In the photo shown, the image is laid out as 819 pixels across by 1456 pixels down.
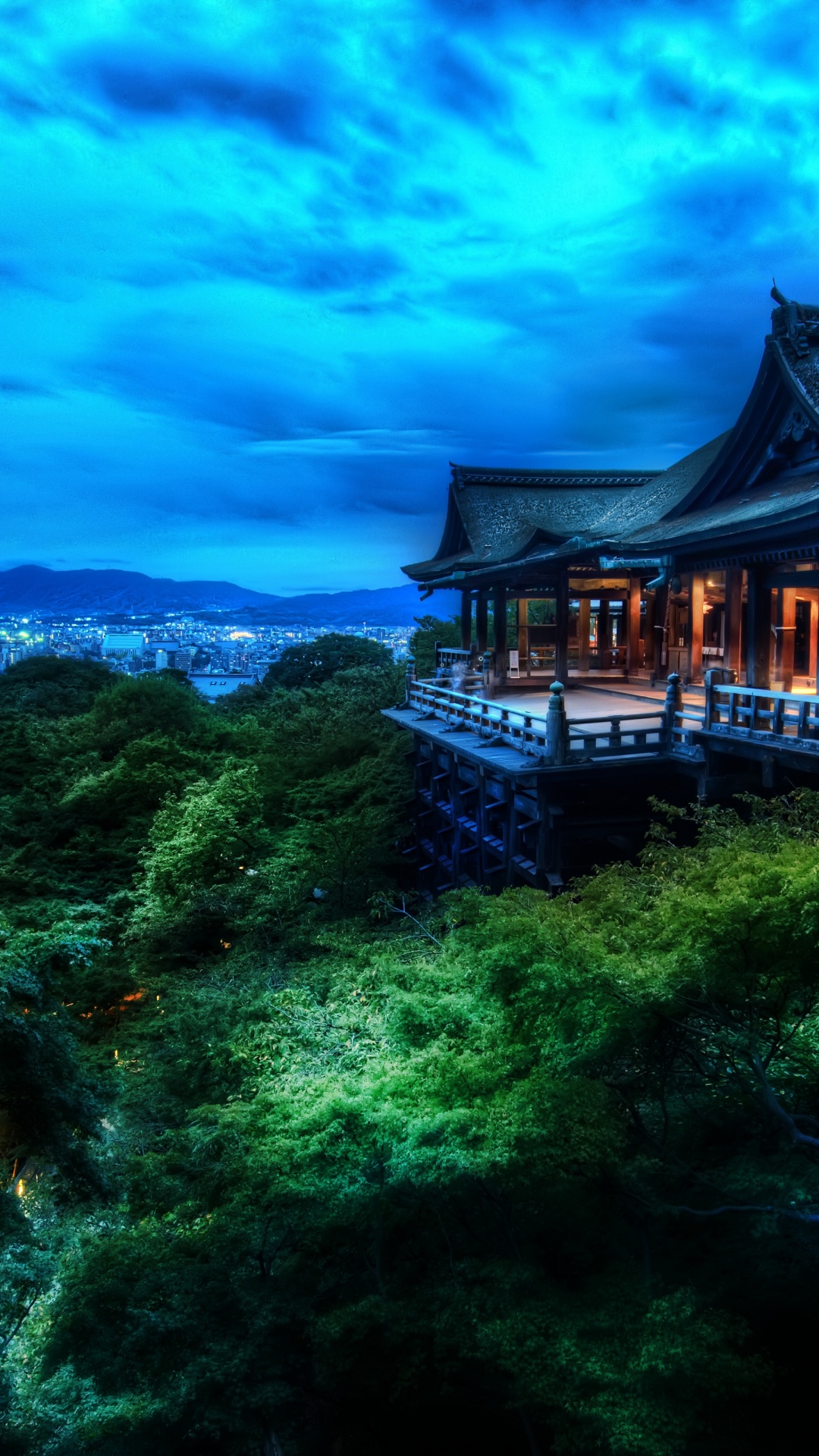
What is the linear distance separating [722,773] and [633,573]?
11.0 metres

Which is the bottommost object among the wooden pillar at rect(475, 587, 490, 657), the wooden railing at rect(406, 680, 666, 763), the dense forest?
the dense forest

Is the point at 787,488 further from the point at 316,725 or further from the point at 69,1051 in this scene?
the point at 316,725

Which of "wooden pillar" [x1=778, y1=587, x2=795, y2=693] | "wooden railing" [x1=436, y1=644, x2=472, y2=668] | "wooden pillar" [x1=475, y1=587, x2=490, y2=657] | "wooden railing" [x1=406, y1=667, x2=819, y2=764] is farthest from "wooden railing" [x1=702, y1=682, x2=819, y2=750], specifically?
"wooden pillar" [x1=475, y1=587, x2=490, y2=657]

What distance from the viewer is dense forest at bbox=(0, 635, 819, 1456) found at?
5883 millimetres

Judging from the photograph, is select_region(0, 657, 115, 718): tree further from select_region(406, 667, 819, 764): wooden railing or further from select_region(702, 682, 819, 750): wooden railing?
select_region(702, 682, 819, 750): wooden railing

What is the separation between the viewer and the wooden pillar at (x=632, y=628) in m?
23.4

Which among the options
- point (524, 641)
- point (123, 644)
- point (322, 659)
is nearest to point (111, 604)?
point (123, 644)

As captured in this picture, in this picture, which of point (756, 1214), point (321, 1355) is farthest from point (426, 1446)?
point (756, 1214)

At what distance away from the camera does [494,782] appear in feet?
51.3

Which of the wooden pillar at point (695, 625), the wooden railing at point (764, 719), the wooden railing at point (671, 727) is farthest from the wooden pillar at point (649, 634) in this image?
the wooden railing at point (764, 719)

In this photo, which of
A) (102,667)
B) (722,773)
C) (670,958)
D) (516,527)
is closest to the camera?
(670,958)

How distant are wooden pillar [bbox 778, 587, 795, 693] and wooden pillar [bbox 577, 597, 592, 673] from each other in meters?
9.67

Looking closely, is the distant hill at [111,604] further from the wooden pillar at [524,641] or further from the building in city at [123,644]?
the wooden pillar at [524,641]

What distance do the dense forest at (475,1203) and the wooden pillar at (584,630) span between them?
605 inches
